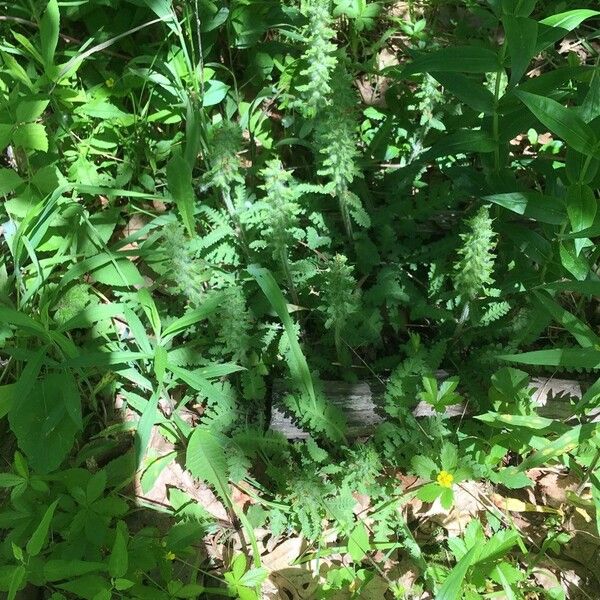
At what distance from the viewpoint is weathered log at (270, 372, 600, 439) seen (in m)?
2.30

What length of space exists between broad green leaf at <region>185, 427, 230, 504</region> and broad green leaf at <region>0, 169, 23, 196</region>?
1.20 meters

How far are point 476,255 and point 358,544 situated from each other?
106 centimetres

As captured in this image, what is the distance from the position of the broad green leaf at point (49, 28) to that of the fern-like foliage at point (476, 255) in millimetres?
1742

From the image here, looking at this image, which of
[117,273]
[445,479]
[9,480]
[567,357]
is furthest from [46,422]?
[567,357]

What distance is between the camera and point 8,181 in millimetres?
2383

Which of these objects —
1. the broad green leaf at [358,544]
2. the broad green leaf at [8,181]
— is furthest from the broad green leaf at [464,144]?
the broad green leaf at [8,181]

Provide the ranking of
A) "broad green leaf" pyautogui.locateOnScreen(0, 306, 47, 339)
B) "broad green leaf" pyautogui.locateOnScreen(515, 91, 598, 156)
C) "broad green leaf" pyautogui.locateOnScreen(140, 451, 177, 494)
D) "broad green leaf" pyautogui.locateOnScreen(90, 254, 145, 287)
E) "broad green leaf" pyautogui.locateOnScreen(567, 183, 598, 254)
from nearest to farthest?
"broad green leaf" pyautogui.locateOnScreen(515, 91, 598, 156) < "broad green leaf" pyautogui.locateOnScreen(567, 183, 598, 254) < "broad green leaf" pyautogui.locateOnScreen(0, 306, 47, 339) < "broad green leaf" pyautogui.locateOnScreen(140, 451, 177, 494) < "broad green leaf" pyautogui.locateOnScreen(90, 254, 145, 287)

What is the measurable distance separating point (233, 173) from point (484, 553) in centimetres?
147

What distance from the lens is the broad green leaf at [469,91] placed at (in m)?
1.99

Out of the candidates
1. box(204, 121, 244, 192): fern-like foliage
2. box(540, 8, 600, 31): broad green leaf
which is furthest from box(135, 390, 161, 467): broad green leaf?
box(540, 8, 600, 31): broad green leaf

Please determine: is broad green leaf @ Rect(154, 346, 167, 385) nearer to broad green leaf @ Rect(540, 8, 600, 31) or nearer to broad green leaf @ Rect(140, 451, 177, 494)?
broad green leaf @ Rect(140, 451, 177, 494)

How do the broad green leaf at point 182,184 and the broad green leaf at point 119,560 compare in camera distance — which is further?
the broad green leaf at point 182,184

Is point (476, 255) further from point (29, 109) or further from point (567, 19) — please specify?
point (29, 109)

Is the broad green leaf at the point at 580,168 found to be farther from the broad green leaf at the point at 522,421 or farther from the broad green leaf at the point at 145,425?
the broad green leaf at the point at 145,425
